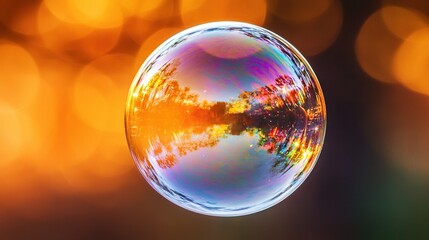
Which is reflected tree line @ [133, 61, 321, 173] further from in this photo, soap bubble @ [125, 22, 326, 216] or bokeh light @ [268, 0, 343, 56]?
bokeh light @ [268, 0, 343, 56]

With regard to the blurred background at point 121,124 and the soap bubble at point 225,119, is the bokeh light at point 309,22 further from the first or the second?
the soap bubble at point 225,119

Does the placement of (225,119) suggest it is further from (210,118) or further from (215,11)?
(215,11)

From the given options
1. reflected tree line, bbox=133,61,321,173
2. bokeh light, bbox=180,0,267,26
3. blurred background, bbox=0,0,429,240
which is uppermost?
bokeh light, bbox=180,0,267,26

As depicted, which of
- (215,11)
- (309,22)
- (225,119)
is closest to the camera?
(225,119)

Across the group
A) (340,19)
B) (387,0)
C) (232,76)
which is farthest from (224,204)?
(387,0)

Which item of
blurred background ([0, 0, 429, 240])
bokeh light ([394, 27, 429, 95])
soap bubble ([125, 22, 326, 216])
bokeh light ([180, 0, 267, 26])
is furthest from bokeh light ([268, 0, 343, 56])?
soap bubble ([125, 22, 326, 216])

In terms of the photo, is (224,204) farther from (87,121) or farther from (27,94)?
(27,94)

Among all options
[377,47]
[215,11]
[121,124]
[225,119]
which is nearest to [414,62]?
[377,47]

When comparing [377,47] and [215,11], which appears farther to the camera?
[215,11]
